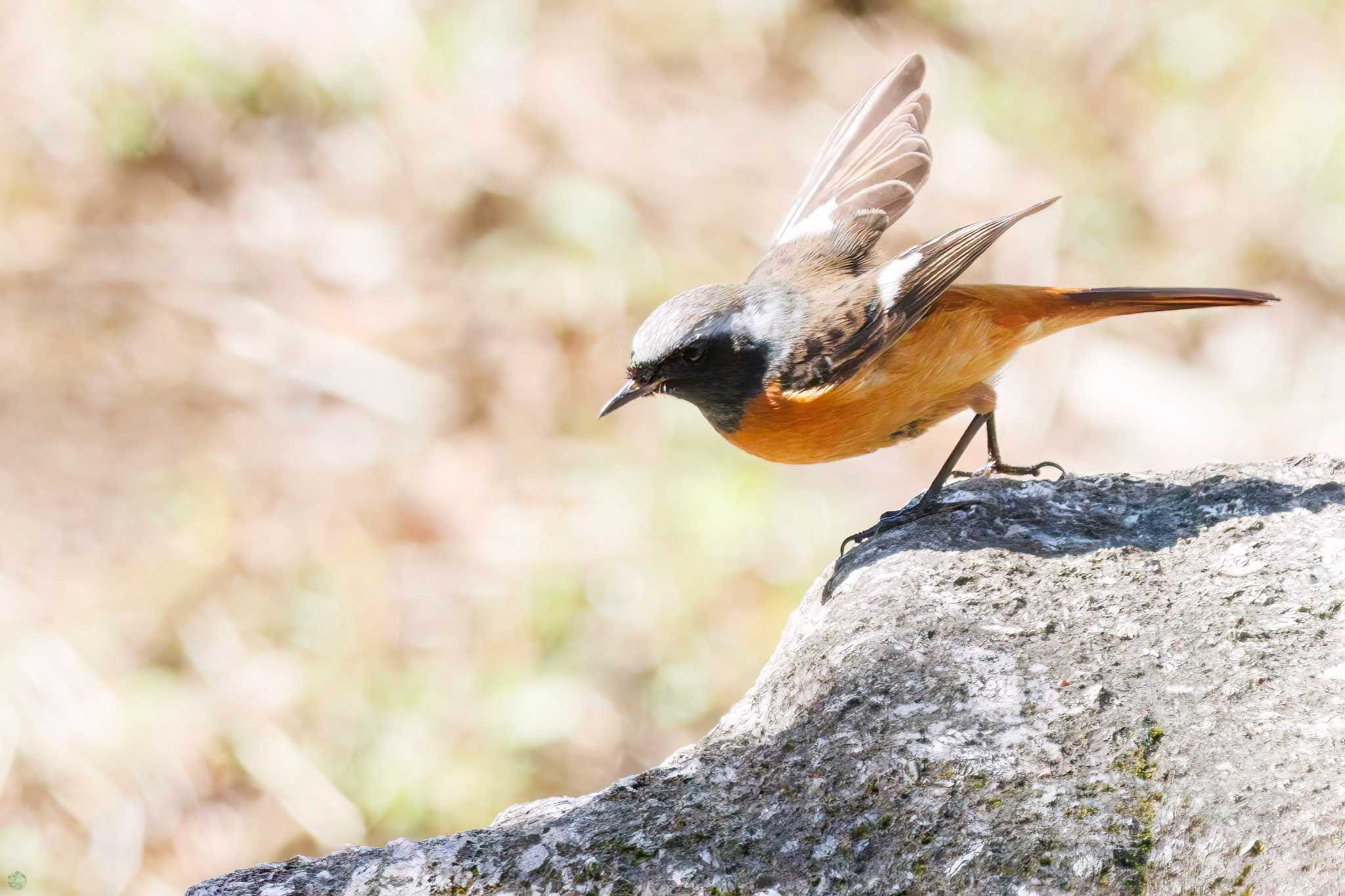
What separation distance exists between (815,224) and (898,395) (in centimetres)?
92

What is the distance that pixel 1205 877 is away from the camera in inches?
76.3

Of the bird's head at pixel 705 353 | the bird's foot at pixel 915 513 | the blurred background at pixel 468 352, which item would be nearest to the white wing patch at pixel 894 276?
the bird's head at pixel 705 353

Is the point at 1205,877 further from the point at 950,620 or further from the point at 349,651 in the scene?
the point at 349,651

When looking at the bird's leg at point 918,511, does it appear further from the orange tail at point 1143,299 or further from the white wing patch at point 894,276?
the orange tail at point 1143,299

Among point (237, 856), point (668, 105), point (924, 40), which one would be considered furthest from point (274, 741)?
point (924, 40)

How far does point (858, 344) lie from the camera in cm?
348

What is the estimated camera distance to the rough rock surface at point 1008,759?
2006 mm

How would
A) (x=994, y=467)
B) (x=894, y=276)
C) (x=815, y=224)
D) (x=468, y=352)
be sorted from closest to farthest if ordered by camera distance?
1. (x=894, y=276)
2. (x=994, y=467)
3. (x=815, y=224)
4. (x=468, y=352)

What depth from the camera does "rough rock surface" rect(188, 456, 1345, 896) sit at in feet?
6.58

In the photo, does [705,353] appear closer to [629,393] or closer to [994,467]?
[629,393]

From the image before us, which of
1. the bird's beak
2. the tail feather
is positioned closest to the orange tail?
the tail feather

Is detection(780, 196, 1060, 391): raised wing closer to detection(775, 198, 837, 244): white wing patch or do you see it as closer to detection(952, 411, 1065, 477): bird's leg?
detection(775, 198, 837, 244): white wing patch

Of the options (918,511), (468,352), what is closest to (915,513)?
(918,511)

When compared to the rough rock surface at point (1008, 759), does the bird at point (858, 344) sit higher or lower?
higher
